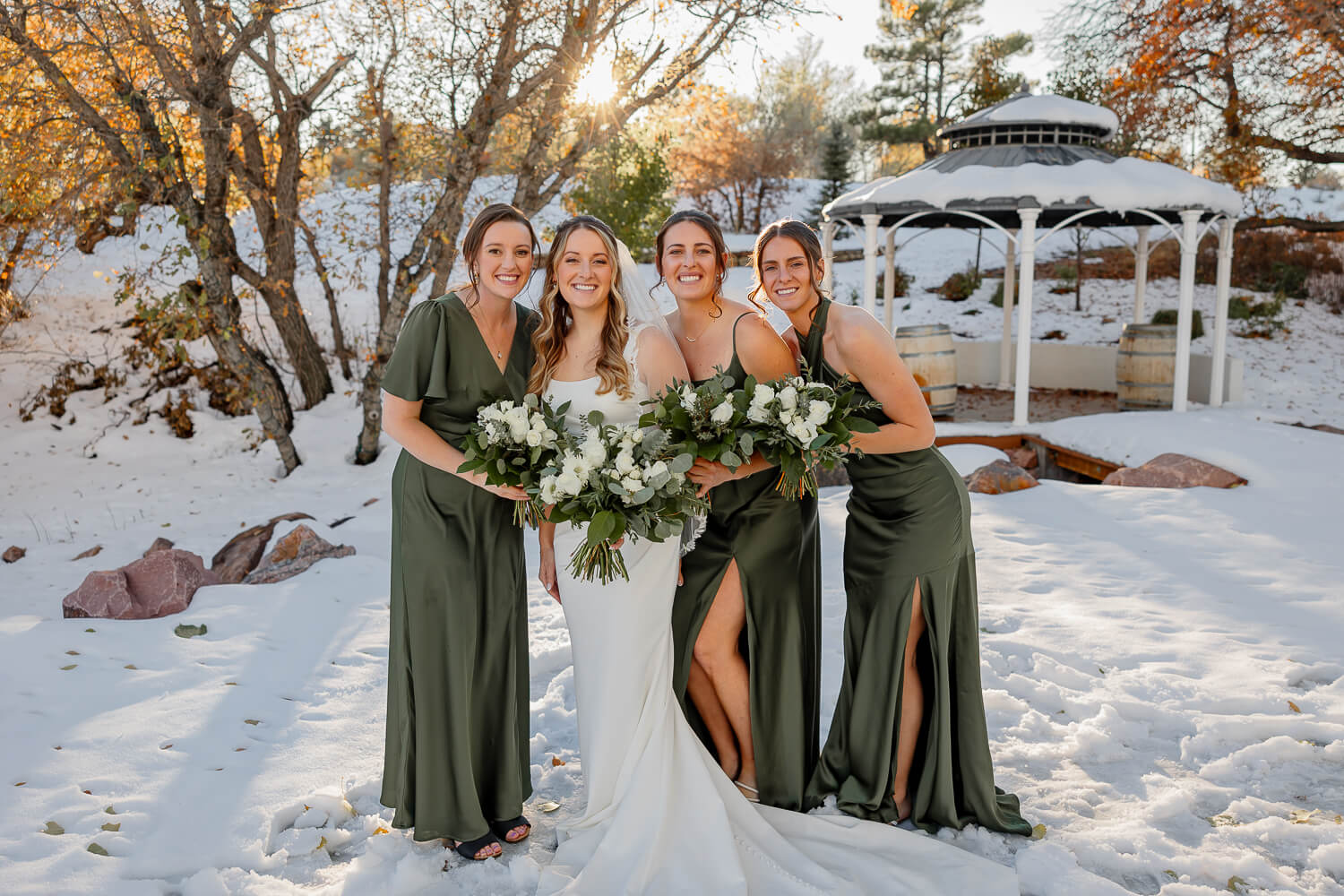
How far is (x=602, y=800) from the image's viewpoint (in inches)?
138

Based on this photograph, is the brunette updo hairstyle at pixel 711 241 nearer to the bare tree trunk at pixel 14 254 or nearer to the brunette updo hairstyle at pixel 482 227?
the brunette updo hairstyle at pixel 482 227

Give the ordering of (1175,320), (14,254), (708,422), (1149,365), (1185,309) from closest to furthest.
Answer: (708,422)
(14,254)
(1185,309)
(1149,365)
(1175,320)

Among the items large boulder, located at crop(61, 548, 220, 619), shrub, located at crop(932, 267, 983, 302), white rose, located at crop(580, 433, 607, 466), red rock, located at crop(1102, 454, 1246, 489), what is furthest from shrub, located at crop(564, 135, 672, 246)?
white rose, located at crop(580, 433, 607, 466)

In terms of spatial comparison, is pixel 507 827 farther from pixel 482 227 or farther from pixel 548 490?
pixel 482 227

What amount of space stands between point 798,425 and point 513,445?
38.5 inches

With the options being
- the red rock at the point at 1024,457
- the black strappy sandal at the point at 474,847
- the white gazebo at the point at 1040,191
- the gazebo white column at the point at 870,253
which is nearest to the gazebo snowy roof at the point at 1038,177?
the white gazebo at the point at 1040,191

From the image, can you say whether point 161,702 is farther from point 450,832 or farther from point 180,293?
point 180,293

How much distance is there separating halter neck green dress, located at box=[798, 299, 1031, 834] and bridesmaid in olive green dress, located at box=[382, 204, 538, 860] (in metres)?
1.23

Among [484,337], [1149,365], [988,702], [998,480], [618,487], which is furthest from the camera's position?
[1149,365]

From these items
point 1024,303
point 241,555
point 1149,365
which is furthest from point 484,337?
point 1149,365

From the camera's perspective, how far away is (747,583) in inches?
144

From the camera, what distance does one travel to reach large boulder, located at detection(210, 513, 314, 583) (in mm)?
7801

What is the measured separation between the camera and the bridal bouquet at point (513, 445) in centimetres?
319

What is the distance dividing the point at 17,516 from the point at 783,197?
29.8 m
